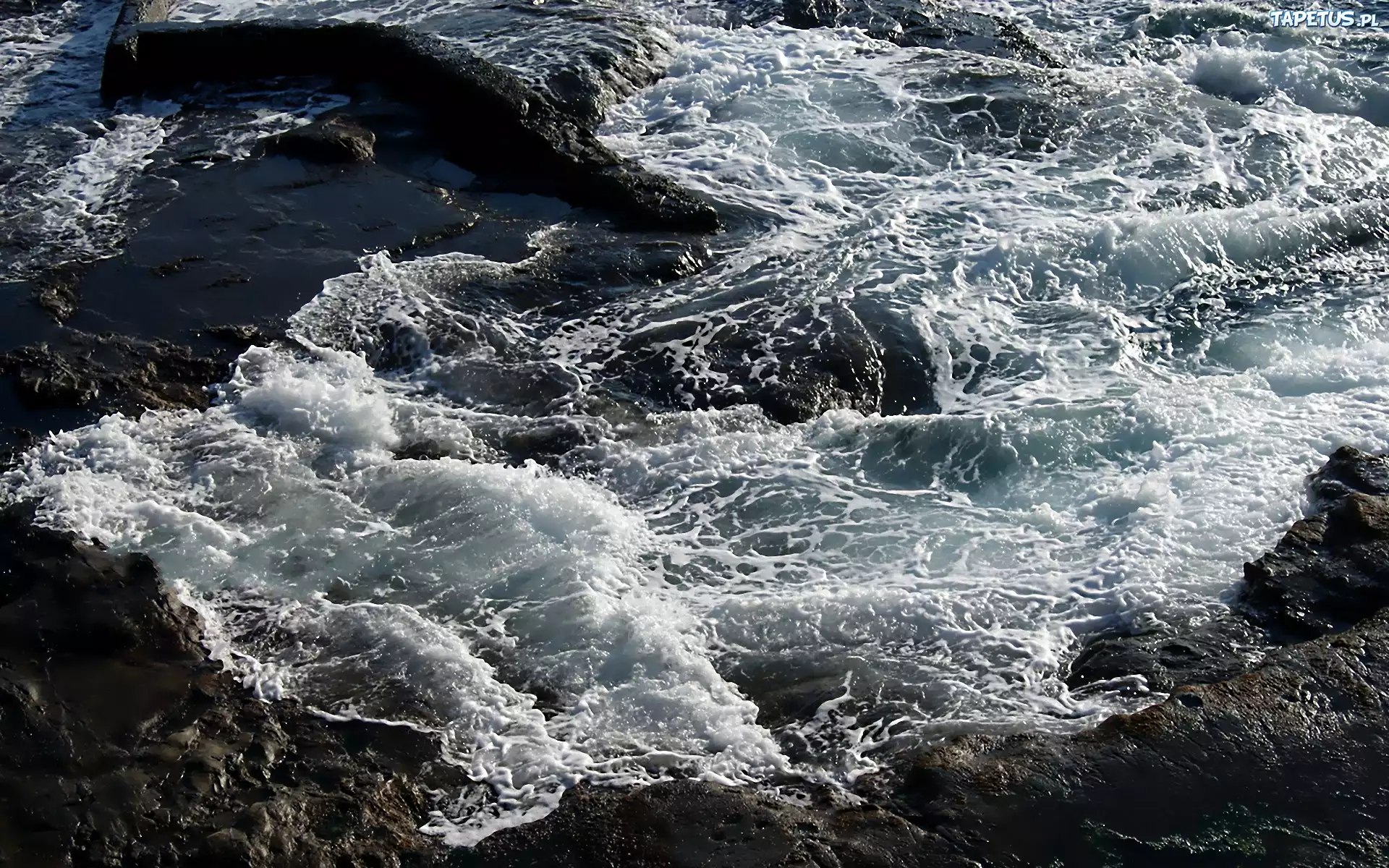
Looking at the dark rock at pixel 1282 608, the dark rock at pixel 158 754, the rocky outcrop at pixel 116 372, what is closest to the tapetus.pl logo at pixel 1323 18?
the dark rock at pixel 1282 608

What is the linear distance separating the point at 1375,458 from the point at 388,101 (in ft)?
24.1

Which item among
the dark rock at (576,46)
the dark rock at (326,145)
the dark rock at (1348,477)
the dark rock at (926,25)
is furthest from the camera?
the dark rock at (926,25)

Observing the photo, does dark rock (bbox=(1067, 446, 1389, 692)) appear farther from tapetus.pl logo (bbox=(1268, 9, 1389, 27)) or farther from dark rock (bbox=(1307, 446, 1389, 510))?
tapetus.pl logo (bbox=(1268, 9, 1389, 27))

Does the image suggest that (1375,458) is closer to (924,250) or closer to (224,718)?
(924,250)

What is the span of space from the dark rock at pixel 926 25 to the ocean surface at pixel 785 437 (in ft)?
3.16

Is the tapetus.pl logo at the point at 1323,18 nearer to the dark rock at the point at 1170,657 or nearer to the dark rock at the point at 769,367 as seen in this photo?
the dark rock at the point at 769,367

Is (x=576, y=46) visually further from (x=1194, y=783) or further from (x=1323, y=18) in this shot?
(x=1194, y=783)

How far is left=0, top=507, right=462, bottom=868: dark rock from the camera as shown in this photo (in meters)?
4.04

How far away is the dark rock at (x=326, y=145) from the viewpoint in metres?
8.94

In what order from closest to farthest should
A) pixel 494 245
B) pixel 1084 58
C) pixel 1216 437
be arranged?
pixel 1216 437 → pixel 494 245 → pixel 1084 58

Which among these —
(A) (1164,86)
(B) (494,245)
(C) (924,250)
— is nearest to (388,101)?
(B) (494,245)

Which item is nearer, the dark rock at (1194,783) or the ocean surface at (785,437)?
the dark rock at (1194,783)

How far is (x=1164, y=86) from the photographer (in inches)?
408

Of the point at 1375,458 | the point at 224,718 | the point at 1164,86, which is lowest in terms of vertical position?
the point at 224,718
